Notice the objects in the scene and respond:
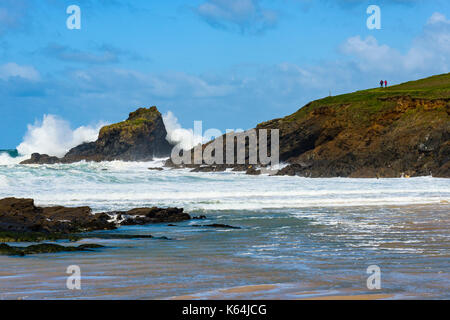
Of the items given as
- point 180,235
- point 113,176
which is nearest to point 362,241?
point 180,235

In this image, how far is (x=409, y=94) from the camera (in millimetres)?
56281

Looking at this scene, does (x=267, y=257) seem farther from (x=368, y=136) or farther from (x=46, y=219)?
(x=368, y=136)

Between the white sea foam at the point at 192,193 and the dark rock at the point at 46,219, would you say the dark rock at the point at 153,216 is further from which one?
→ the white sea foam at the point at 192,193

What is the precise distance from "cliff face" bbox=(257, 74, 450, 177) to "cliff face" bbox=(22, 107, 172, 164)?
2391 centimetres

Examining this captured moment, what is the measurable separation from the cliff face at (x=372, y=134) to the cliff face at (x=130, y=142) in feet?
78.4

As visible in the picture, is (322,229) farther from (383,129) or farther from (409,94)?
(409,94)

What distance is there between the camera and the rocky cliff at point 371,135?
4410 cm

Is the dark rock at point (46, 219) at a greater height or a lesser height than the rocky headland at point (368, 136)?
lesser

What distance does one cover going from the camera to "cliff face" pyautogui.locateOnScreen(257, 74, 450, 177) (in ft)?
145

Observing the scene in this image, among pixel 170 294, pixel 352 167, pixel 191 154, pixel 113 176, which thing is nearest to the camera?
pixel 170 294

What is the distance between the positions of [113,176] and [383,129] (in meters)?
24.7

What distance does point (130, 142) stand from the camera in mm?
80250

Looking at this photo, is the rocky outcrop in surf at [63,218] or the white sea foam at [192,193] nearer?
the rocky outcrop in surf at [63,218]

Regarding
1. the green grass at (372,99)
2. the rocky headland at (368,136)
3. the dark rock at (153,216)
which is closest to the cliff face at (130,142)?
the rocky headland at (368,136)
